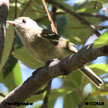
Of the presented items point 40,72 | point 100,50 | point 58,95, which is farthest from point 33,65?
point 100,50

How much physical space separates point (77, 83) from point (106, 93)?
0.27m

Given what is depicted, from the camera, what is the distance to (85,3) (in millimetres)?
2959

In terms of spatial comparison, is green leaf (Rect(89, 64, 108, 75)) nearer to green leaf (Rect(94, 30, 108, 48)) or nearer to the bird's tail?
the bird's tail

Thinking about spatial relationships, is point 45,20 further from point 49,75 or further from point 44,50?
point 49,75

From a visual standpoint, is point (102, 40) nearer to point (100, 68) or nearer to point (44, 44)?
point (100, 68)

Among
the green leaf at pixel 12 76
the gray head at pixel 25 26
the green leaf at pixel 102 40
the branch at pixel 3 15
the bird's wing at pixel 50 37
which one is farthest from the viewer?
the gray head at pixel 25 26

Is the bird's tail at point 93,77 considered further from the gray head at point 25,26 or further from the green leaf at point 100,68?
the gray head at point 25,26

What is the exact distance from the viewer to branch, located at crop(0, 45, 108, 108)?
A: 1498mm

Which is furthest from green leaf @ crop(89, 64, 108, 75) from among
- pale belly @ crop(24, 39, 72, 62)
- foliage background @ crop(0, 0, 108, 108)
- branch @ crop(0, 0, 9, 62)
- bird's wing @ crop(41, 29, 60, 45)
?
branch @ crop(0, 0, 9, 62)

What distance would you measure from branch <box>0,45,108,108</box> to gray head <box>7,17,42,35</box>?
1.15 m

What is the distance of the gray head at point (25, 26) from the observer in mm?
2989

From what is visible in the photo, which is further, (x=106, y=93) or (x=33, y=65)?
(x=33, y=65)

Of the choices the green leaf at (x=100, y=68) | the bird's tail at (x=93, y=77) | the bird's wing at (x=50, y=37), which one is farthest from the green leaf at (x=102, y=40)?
the bird's wing at (x=50, y=37)

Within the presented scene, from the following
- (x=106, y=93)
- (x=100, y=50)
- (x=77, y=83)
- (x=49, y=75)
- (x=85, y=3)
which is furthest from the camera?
(x=85, y=3)
